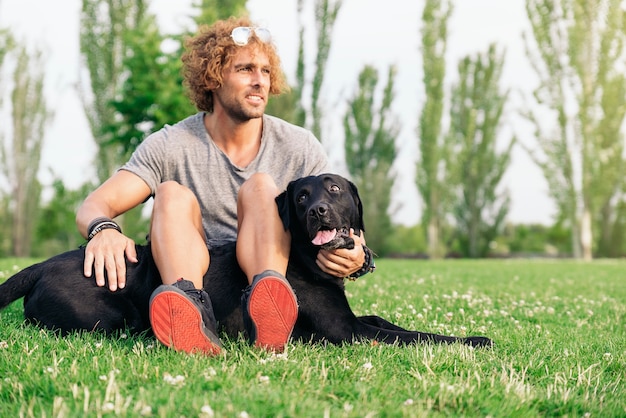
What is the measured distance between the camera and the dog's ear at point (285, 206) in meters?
3.50

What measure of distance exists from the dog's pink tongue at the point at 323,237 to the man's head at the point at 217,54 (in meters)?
1.52

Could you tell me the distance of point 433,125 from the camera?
93.2 ft

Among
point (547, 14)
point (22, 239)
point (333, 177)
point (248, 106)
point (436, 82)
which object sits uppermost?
point (547, 14)

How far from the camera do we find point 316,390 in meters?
2.27

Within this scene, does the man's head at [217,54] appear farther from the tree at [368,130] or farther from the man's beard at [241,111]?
the tree at [368,130]

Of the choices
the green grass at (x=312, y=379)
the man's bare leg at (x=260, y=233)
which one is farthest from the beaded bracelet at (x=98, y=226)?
the man's bare leg at (x=260, y=233)

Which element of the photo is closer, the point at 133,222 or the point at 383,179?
the point at 133,222

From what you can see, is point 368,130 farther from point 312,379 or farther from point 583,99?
point 312,379

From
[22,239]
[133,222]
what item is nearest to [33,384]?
[133,222]

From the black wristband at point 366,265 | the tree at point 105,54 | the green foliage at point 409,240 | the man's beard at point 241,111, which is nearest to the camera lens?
the black wristband at point 366,265

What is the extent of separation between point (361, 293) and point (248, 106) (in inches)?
106

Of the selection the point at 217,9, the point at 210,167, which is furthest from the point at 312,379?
the point at 217,9

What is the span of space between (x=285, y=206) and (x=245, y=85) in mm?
1087

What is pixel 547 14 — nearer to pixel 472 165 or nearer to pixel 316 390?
pixel 472 165
